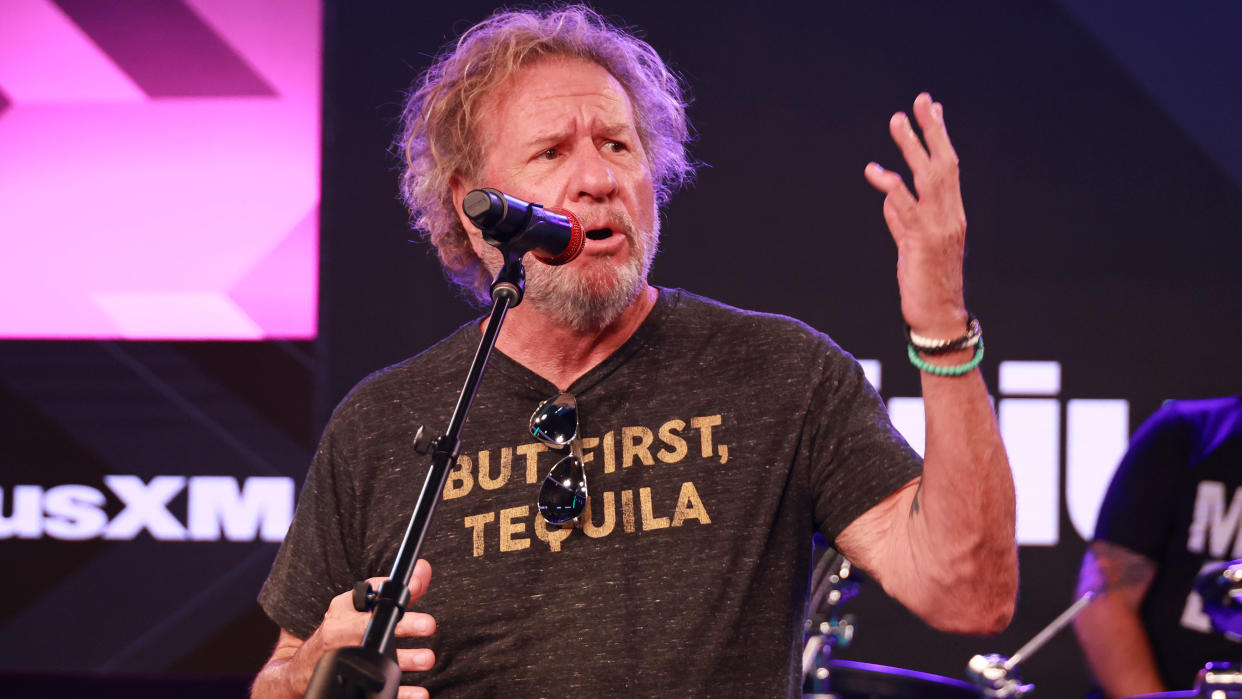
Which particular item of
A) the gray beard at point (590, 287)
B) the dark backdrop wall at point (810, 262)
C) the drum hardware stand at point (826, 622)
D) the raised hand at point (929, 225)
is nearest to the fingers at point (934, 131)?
the raised hand at point (929, 225)

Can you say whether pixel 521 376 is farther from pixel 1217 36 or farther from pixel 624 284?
pixel 1217 36

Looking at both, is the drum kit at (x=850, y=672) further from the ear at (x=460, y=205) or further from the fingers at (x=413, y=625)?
the fingers at (x=413, y=625)

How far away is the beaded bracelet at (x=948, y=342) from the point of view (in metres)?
1.15

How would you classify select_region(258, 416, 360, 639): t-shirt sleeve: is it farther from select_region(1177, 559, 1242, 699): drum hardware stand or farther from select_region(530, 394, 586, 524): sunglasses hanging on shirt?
select_region(1177, 559, 1242, 699): drum hardware stand

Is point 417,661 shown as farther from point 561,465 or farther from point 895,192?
point 895,192

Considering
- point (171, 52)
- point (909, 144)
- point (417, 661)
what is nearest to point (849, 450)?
point (909, 144)

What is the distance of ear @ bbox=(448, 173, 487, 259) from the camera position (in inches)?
75.5

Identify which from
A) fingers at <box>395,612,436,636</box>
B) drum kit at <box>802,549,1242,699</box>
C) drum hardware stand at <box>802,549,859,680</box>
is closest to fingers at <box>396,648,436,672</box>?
fingers at <box>395,612,436,636</box>

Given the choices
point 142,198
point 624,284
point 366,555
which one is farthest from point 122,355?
point 624,284

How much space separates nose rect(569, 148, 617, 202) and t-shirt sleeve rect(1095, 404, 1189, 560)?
1483 mm

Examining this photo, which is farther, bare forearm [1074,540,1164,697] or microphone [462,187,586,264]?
bare forearm [1074,540,1164,697]

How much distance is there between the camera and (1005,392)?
3.28 meters

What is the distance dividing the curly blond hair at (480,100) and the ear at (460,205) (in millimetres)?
12

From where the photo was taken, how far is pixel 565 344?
5.54 feet
